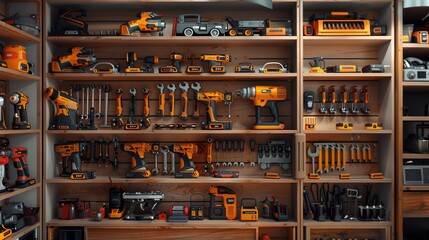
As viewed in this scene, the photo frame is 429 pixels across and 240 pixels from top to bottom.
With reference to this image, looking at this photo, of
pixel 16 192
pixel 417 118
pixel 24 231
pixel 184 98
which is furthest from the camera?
pixel 184 98

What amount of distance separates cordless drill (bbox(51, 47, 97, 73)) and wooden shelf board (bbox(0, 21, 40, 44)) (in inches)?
9.0

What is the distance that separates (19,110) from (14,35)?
0.55m

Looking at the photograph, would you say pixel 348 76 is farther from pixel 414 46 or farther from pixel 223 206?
pixel 223 206

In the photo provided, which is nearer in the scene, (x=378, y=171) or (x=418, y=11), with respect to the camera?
(x=418, y=11)

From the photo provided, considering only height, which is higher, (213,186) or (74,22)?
(74,22)

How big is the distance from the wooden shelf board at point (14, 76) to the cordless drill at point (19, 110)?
12 centimetres

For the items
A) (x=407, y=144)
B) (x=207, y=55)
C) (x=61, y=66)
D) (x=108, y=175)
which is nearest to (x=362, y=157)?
(x=407, y=144)

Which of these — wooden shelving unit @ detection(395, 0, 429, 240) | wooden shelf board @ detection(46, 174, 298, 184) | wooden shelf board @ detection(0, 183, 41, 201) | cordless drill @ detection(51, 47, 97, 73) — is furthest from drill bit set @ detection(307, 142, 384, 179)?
wooden shelf board @ detection(0, 183, 41, 201)

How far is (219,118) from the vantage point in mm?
3240

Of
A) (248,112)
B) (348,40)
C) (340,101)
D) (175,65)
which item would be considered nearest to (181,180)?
(248,112)

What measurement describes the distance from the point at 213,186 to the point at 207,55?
112 centimetres

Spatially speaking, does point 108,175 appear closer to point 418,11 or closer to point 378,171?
point 378,171

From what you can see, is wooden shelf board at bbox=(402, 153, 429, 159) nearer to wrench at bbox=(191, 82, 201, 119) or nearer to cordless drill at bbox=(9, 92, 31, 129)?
wrench at bbox=(191, 82, 201, 119)

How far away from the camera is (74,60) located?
118 inches
